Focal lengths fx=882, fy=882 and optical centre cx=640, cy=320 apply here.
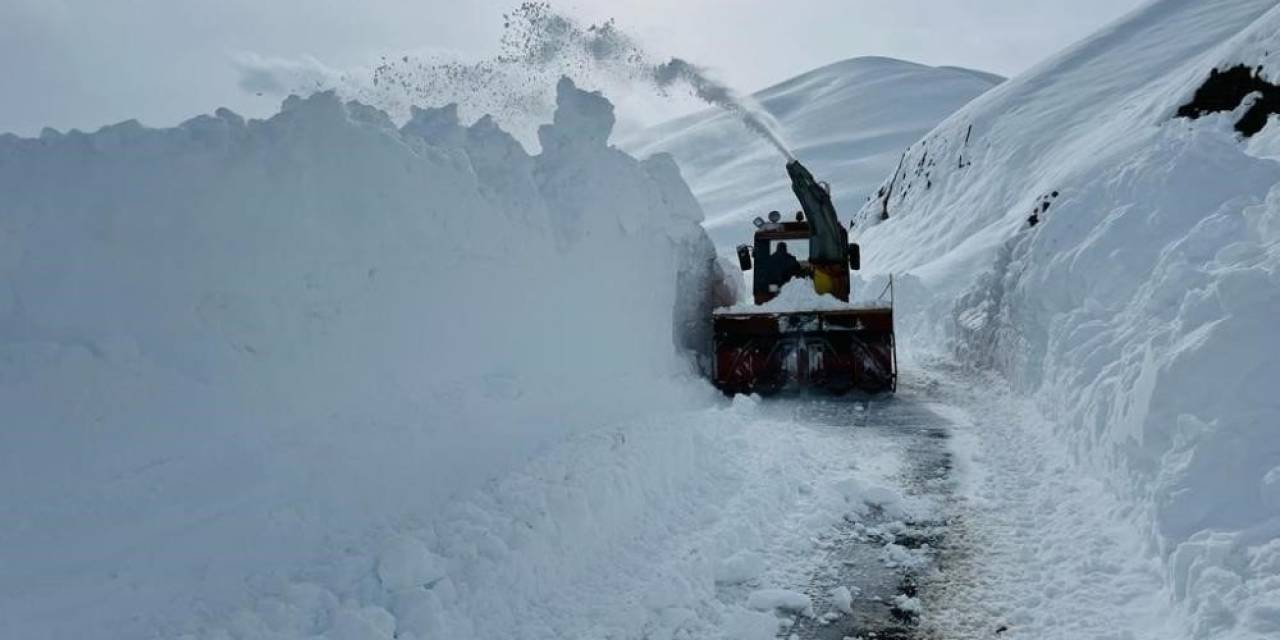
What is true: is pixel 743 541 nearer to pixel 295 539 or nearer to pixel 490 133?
pixel 295 539

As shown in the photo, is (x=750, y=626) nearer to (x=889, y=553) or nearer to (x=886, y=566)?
(x=886, y=566)

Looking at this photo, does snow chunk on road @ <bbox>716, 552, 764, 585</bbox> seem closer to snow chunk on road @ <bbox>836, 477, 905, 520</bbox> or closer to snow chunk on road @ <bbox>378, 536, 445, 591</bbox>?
snow chunk on road @ <bbox>836, 477, 905, 520</bbox>

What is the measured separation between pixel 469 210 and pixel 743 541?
3773 mm

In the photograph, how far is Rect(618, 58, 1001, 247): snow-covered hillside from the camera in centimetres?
7719

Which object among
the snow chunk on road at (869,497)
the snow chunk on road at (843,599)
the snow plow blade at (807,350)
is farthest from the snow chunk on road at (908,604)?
the snow plow blade at (807,350)

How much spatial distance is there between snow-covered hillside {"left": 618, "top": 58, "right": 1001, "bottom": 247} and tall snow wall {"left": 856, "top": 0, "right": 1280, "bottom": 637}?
4854 cm

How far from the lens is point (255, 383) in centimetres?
540

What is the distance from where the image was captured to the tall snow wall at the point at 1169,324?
5.03 meters

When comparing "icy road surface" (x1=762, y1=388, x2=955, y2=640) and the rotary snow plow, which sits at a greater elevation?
the rotary snow plow

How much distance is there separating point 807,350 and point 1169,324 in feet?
19.2

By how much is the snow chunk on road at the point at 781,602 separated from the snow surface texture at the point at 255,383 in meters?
1.26

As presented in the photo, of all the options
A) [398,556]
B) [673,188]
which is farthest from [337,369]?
[673,188]

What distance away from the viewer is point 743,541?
638 centimetres

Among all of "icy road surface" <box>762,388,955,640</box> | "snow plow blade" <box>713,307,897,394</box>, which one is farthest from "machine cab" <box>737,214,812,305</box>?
"icy road surface" <box>762,388,955,640</box>
